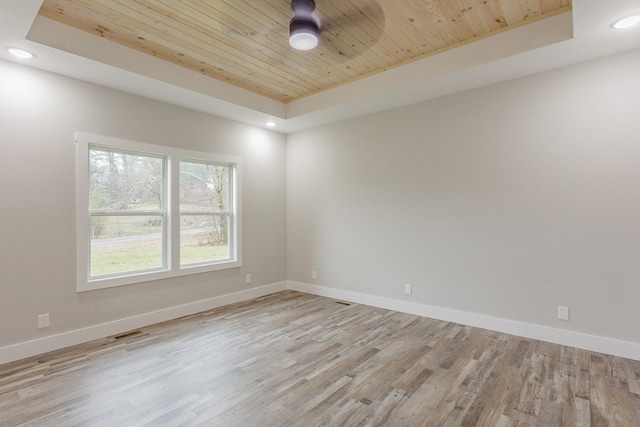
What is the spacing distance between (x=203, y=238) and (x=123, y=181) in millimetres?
1240

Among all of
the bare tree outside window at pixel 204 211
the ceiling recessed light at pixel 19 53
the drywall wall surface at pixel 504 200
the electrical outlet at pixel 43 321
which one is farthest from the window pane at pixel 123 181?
the drywall wall surface at pixel 504 200

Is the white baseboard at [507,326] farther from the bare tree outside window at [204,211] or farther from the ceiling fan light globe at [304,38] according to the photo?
the ceiling fan light globe at [304,38]

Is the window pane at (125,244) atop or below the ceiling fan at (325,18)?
below

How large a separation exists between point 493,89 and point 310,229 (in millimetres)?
3118

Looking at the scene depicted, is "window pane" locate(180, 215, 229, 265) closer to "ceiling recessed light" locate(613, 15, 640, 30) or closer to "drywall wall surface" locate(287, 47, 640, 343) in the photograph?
"drywall wall surface" locate(287, 47, 640, 343)

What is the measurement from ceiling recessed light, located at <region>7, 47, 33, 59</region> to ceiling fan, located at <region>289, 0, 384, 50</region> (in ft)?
7.45

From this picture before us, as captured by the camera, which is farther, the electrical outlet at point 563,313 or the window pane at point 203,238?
the window pane at point 203,238

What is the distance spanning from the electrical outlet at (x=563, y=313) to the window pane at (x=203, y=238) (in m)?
4.05

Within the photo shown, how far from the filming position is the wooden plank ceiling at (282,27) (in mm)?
2535

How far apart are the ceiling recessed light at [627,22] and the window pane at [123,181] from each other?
4558 millimetres

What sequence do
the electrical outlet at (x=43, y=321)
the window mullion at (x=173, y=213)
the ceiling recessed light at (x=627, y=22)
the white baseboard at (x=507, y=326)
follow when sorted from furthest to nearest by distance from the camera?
the window mullion at (x=173, y=213)
the electrical outlet at (x=43, y=321)
the white baseboard at (x=507, y=326)
the ceiling recessed light at (x=627, y=22)

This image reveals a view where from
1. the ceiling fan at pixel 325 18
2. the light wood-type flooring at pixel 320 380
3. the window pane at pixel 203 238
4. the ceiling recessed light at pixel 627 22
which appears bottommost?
the light wood-type flooring at pixel 320 380

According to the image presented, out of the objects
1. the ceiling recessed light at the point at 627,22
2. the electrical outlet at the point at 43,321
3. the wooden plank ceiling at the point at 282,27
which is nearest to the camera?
the ceiling recessed light at the point at 627,22

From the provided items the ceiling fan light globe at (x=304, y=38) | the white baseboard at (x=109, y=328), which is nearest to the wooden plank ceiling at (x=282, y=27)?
the ceiling fan light globe at (x=304, y=38)
